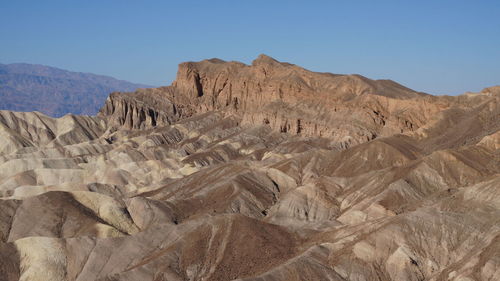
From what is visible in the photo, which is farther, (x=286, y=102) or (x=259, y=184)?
(x=286, y=102)

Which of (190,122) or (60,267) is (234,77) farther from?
(60,267)

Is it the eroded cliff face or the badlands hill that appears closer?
the badlands hill

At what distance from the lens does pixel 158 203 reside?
8975 centimetres

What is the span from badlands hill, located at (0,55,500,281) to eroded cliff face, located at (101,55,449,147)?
44cm

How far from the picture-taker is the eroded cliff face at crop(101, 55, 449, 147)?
137000 millimetres

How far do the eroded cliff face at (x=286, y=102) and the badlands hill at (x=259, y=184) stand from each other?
0.44 m

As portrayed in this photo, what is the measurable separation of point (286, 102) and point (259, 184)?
60.4 m

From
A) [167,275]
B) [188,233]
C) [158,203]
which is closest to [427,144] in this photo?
[158,203]

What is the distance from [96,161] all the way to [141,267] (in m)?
86.1

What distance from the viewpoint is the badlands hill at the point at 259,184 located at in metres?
63.4

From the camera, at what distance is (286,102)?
159625mm

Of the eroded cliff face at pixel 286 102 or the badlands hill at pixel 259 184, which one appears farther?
the eroded cliff face at pixel 286 102

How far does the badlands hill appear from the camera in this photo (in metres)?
63.4

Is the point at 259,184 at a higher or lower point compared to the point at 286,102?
lower
